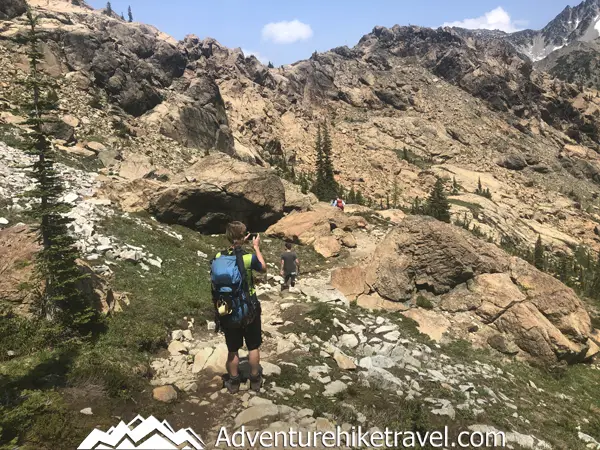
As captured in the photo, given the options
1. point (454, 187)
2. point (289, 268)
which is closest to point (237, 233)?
point (289, 268)

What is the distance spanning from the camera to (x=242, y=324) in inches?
254

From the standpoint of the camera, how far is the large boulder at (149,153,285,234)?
20969mm

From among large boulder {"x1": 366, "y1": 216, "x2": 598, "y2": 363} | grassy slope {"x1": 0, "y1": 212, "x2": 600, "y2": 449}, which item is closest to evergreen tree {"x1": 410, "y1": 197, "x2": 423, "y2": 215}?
large boulder {"x1": 366, "y1": 216, "x2": 598, "y2": 363}

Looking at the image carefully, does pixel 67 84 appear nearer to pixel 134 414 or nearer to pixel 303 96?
pixel 134 414

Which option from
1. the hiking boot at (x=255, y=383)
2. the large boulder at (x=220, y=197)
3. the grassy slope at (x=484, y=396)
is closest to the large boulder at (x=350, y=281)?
the grassy slope at (x=484, y=396)

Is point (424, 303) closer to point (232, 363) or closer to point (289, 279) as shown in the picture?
point (289, 279)

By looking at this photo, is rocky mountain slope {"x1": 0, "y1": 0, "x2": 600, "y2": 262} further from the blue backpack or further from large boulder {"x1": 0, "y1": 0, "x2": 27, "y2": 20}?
the blue backpack

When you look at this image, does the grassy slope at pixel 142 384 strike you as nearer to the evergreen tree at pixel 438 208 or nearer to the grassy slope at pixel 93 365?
the grassy slope at pixel 93 365

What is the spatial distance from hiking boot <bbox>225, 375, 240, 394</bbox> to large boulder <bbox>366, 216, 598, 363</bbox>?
7778 millimetres

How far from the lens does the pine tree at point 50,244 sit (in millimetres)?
8539

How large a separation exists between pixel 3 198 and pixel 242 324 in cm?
1549

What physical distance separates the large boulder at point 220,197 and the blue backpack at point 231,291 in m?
15.5

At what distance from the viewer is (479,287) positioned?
1439cm

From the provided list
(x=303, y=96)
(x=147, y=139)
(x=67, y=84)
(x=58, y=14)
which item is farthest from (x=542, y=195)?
(x=58, y=14)
